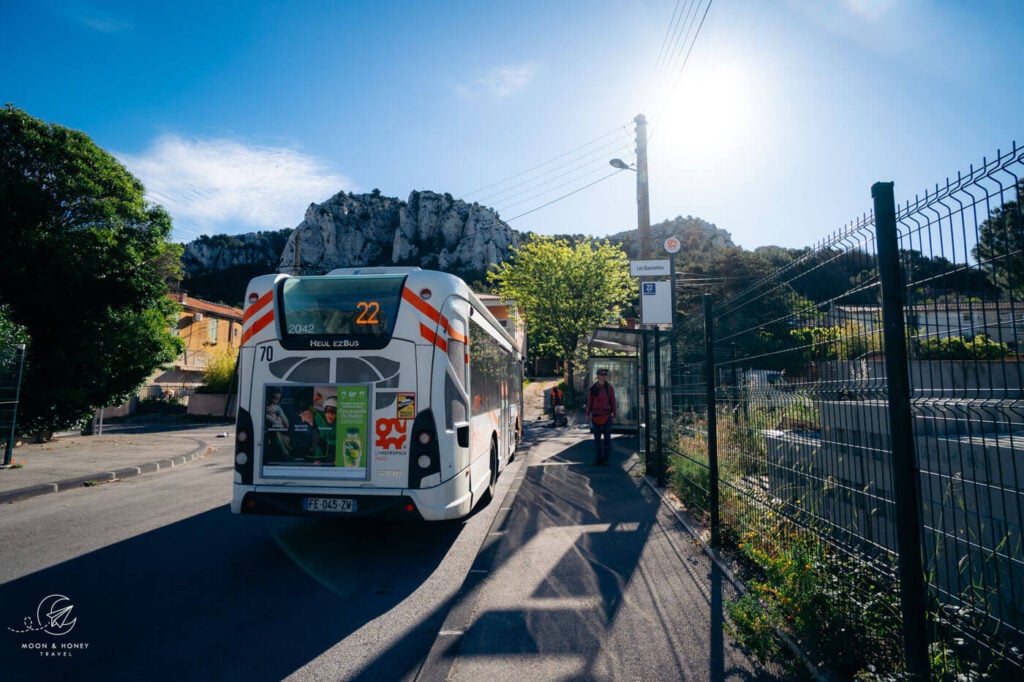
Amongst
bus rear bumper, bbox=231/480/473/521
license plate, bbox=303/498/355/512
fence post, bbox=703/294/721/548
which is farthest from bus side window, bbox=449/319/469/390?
fence post, bbox=703/294/721/548

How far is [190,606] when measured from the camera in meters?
4.27

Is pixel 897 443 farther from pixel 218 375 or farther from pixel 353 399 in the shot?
pixel 218 375

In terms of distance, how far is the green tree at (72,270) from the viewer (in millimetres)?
14203

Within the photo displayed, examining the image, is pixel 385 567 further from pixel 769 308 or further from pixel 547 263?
pixel 547 263

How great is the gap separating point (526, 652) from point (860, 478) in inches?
86.3

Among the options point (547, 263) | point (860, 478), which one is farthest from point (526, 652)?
point (547, 263)

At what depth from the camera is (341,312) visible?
5848 mm

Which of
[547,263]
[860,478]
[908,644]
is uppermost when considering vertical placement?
[547,263]

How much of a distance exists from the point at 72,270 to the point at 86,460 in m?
5.29

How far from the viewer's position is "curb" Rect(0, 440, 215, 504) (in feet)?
27.8

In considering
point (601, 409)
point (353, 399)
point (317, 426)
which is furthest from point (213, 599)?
point (601, 409)

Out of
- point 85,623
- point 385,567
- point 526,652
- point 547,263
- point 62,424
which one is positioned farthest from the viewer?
point 547,263

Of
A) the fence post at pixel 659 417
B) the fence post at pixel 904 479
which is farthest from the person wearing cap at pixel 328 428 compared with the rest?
the fence post at pixel 659 417

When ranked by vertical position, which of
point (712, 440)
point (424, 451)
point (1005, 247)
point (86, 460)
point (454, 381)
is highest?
point (1005, 247)
